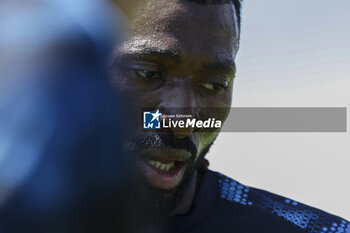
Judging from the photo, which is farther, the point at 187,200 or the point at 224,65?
the point at 187,200

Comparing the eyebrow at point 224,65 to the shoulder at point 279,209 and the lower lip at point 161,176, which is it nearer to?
the lower lip at point 161,176

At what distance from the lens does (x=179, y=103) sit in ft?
8.89

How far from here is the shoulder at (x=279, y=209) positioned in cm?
329

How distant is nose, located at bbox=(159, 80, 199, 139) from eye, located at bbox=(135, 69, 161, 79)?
82 mm

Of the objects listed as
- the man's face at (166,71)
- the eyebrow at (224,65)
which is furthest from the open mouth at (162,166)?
the eyebrow at (224,65)

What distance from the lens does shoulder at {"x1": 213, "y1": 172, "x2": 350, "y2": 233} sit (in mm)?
3293

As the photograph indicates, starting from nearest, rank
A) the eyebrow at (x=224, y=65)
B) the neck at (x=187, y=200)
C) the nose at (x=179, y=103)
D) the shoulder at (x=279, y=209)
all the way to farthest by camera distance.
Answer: the nose at (x=179, y=103)
the eyebrow at (x=224, y=65)
the neck at (x=187, y=200)
the shoulder at (x=279, y=209)

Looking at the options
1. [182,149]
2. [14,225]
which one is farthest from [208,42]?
[14,225]

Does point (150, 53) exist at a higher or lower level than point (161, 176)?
higher

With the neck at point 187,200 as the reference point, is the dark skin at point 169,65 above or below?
above

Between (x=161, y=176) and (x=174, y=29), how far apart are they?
0.70 meters

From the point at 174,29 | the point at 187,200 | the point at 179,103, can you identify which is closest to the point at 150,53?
the point at 174,29

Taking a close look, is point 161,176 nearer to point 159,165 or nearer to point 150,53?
point 159,165

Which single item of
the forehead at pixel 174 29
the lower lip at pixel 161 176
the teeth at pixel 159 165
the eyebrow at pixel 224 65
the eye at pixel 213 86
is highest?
the forehead at pixel 174 29
